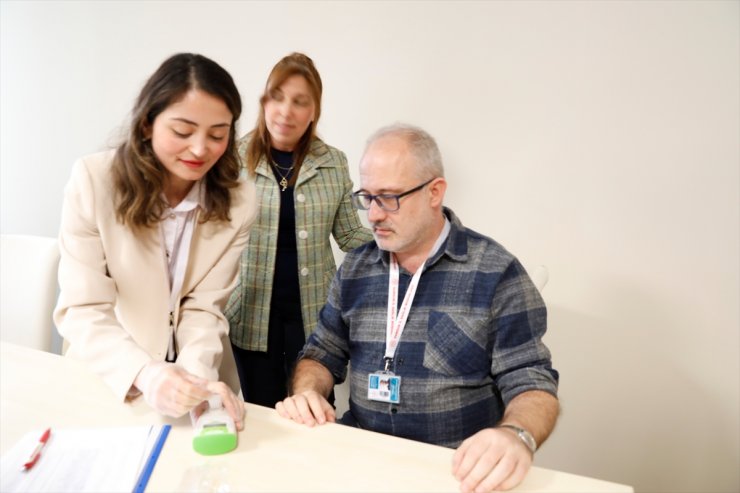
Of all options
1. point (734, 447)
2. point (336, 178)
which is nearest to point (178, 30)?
point (336, 178)

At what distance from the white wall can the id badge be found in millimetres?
1172

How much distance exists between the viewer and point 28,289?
209cm

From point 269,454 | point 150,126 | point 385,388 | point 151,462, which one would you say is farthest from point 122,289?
point 385,388

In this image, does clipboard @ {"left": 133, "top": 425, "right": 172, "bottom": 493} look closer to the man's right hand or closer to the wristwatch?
the man's right hand

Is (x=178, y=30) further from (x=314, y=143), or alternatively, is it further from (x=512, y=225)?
(x=512, y=225)

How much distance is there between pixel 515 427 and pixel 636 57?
166 cm

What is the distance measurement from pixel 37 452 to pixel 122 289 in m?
0.49

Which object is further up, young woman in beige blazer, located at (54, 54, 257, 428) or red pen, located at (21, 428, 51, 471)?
young woman in beige blazer, located at (54, 54, 257, 428)

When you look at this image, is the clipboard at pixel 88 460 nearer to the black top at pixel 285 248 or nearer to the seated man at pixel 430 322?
the seated man at pixel 430 322

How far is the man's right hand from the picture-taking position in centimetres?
121

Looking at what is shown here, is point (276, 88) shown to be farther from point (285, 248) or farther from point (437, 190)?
point (437, 190)

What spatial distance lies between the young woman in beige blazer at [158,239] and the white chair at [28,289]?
700mm

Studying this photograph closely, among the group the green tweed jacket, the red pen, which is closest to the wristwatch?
the red pen

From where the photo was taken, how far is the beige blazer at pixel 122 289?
4.27 feet
